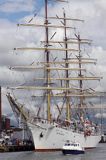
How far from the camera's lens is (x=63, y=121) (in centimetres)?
15588

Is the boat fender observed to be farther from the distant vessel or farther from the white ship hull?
the distant vessel

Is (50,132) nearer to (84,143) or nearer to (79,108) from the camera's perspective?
(84,143)

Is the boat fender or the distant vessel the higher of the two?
the boat fender

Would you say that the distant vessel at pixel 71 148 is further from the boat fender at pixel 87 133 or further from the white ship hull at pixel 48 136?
the boat fender at pixel 87 133

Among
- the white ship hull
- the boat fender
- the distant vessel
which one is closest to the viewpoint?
the distant vessel

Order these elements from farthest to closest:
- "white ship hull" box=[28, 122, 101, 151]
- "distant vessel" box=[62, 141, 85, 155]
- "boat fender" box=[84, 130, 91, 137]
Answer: "boat fender" box=[84, 130, 91, 137], "white ship hull" box=[28, 122, 101, 151], "distant vessel" box=[62, 141, 85, 155]

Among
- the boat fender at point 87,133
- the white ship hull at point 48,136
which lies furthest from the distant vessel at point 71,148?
the boat fender at point 87,133

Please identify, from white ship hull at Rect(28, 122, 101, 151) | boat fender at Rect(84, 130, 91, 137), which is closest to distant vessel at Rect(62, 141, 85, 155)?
white ship hull at Rect(28, 122, 101, 151)

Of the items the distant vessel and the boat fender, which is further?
the boat fender

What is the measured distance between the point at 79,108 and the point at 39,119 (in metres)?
33.7

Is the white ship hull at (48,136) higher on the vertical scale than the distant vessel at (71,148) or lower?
higher

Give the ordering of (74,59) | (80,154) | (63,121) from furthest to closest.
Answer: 1. (74,59)
2. (63,121)
3. (80,154)

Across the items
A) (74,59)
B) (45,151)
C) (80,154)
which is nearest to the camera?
(80,154)

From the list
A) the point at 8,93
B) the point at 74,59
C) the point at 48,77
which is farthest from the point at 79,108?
the point at 8,93
